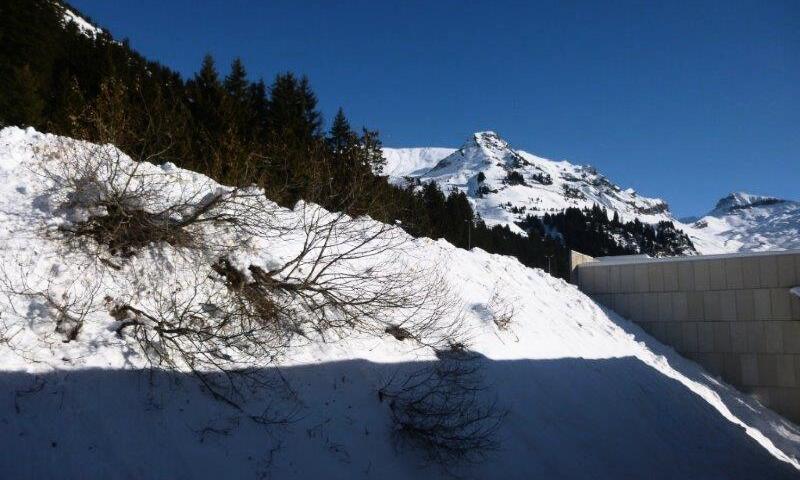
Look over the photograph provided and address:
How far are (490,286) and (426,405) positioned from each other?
605 centimetres

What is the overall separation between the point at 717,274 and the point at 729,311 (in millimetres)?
1127

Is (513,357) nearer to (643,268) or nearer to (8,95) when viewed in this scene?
(643,268)

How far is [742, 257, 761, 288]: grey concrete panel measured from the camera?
1614 centimetres

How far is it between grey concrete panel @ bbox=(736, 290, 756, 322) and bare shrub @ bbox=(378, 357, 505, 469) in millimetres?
11887

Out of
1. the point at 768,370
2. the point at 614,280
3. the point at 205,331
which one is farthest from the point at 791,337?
the point at 205,331

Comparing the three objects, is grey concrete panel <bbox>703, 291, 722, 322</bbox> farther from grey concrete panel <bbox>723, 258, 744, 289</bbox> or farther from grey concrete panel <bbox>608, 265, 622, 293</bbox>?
grey concrete panel <bbox>608, 265, 622, 293</bbox>

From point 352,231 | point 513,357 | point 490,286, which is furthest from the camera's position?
point 490,286

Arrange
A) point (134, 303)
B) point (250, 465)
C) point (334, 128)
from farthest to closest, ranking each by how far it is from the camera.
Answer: point (334, 128) < point (134, 303) < point (250, 465)

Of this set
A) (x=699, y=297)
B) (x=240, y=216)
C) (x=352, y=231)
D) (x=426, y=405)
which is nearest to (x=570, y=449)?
(x=426, y=405)

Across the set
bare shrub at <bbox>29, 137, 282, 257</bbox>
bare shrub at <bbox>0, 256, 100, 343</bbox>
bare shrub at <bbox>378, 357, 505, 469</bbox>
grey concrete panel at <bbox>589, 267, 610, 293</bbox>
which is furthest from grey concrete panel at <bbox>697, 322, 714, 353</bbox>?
bare shrub at <bbox>0, 256, 100, 343</bbox>

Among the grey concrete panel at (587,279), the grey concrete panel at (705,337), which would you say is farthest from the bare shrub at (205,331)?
the grey concrete panel at (705,337)

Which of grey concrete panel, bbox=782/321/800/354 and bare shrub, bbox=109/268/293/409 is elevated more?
grey concrete panel, bbox=782/321/800/354

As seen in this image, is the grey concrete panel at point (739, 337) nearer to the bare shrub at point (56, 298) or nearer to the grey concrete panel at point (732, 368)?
the grey concrete panel at point (732, 368)

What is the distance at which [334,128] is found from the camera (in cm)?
2902
